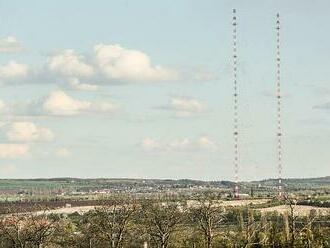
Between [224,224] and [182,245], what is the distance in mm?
66153

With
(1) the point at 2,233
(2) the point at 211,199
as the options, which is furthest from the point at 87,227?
(2) the point at 211,199

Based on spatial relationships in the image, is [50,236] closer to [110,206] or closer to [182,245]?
[110,206]

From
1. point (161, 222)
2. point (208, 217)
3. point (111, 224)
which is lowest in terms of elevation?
point (111, 224)

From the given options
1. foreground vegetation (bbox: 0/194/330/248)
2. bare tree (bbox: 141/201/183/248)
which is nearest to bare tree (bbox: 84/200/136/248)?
foreground vegetation (bbox: 0/194/330/248)

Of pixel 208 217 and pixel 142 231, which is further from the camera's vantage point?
pixel 142 231

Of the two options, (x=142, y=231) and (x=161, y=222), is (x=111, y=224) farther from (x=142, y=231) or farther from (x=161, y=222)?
(x=161, y=222)

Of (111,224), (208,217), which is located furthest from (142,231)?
(208,217)

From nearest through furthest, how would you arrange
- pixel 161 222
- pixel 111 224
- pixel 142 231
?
1. pixel 111 224
2. pixel 161 222
3. pixel 142 231

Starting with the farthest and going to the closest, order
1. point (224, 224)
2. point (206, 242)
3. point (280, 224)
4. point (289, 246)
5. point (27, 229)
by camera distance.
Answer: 1. point (224, 224)
2. point (280, 224)
3. point (27, 229)
4. point (206, 242)
5. point (289, 246)

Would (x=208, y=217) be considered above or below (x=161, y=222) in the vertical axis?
above

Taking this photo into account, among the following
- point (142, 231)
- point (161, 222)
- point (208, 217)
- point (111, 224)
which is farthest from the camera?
point (142, 231)

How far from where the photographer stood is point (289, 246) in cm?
9925

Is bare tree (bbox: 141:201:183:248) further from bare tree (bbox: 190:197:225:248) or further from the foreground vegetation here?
bare tree (bbox: 190:197:225:248)

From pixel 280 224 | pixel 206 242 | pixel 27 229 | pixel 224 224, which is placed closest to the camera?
pixel 206 242
